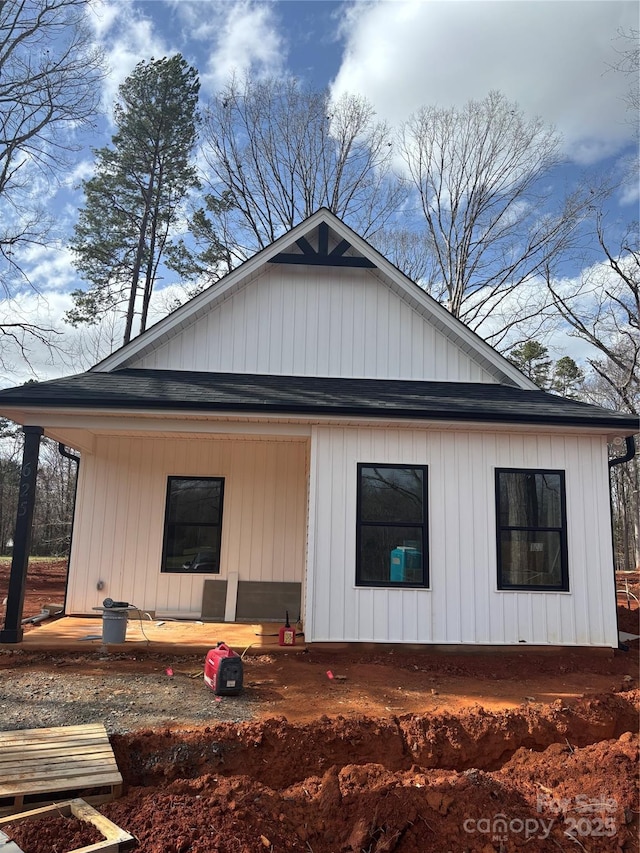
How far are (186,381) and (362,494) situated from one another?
10.5 ft

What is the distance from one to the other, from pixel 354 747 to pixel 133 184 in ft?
70.0

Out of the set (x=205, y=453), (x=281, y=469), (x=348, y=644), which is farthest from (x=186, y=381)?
(x=348, y=644)

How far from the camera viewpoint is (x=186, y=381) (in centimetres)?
850

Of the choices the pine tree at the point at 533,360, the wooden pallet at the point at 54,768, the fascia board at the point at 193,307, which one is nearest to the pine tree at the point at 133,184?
the fascia board at the point at 193,307

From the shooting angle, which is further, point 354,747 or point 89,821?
point 354,747

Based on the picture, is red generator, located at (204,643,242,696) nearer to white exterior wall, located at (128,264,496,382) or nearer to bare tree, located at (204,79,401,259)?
white exterior wall, located at (128,264,496,382)

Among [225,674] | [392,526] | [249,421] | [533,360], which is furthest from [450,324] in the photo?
[533,360]

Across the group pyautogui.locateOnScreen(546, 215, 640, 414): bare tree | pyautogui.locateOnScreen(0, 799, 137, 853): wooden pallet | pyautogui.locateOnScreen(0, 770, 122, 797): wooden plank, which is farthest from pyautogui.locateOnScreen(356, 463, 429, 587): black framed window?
pyautogui.locateOnScreen(546, 215, 640, 414): bare tree

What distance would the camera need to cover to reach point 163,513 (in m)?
9.20

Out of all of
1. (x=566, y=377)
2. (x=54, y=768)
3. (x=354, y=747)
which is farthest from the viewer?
(x=566, y=377)

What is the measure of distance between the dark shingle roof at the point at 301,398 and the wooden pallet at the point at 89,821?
4.65 m

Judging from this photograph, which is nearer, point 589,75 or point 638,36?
point 638,36

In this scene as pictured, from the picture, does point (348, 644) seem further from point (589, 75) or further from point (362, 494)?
point (589, 75)

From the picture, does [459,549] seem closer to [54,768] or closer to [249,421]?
[249,421]
